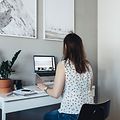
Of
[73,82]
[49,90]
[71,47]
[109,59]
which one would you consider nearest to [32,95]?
[49,90]

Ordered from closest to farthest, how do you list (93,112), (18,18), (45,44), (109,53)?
(93,112) < (18,18) < (45,44) < (109,53)

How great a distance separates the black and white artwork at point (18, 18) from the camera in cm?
238

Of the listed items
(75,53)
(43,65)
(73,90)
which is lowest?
(73,90)

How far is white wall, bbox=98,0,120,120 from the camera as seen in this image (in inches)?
126

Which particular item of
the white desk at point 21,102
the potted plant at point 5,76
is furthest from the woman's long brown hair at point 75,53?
the potted plant at point 5,76

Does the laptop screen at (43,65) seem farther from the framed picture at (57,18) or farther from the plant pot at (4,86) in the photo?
the plant pot at (4,86)

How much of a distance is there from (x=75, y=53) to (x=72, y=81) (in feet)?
0.78

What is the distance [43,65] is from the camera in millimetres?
2598

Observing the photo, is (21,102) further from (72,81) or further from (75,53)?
(75,53)

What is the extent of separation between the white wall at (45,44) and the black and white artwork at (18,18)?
0.07m

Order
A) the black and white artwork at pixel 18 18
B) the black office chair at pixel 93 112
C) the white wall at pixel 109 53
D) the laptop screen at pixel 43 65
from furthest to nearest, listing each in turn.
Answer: the white wall at pixel 109 53 → the laptop screen at pixel 43 65 → the black and white artwork at pixel 18 18 → the black office chair at pixel 93 112

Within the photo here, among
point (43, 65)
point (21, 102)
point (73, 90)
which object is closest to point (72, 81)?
point (73, 90)

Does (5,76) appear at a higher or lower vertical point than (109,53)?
lower

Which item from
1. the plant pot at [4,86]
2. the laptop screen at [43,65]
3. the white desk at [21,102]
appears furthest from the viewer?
the laptop screen at [43,65]
